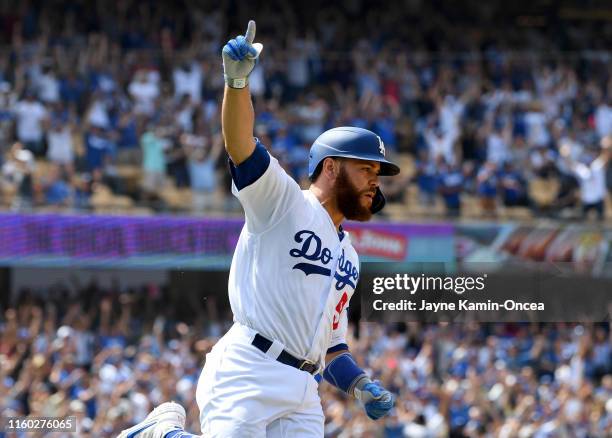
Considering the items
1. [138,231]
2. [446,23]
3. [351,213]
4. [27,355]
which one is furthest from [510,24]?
[351,213]

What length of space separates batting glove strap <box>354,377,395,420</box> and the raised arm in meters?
1.31

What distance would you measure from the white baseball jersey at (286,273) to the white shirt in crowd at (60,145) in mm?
11882

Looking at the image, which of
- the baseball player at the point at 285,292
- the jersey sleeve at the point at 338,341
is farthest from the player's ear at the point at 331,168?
the jersey sleeve at the point at 338,341

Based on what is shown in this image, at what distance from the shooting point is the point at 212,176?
56.8 ft

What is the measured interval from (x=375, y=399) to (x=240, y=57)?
170 centimetres

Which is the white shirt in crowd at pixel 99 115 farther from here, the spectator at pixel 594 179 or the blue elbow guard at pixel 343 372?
the blue elbow guard at pixel 343 372

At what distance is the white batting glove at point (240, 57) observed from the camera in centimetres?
471

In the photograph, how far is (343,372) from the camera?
18.9 feet

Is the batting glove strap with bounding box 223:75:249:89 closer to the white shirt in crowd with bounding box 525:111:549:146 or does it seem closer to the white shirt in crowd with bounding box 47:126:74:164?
the white shirt in crowd with bounding box 47:126:74:164

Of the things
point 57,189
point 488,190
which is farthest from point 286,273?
point 488,190

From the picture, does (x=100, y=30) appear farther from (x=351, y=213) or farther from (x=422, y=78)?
(x=351, y=213)

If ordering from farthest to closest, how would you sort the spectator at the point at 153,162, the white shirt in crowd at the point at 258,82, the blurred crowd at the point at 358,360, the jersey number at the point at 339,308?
the white shirt in crowd at the point at 258,82 < the spectator at the point at 153,162 < the blurred crowd at the point at 358,360 < the jersey number at the point at 339,308

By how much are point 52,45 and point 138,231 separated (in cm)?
369

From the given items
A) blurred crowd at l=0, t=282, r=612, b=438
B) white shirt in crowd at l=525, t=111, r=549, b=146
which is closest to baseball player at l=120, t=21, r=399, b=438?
blurred crowd at l=0, t=282, r=612, b=438
